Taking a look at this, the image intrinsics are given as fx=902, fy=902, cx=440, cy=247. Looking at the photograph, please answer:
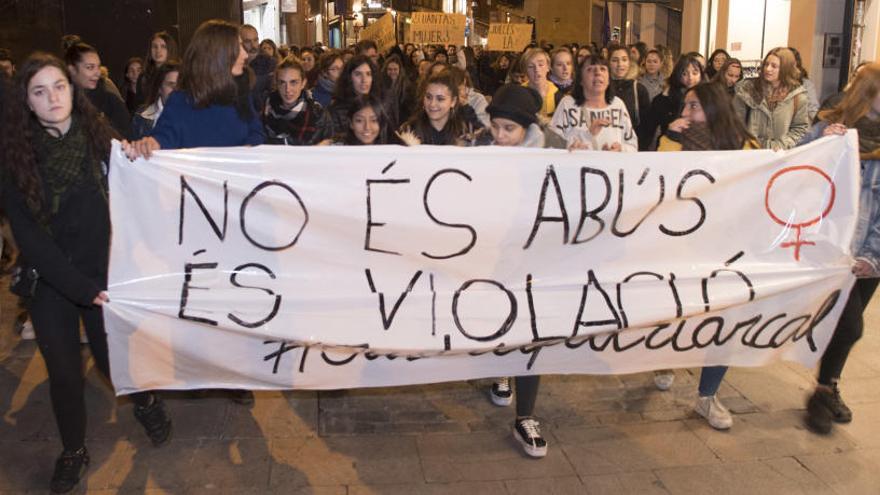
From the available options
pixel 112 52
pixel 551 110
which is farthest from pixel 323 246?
pixel 112 52

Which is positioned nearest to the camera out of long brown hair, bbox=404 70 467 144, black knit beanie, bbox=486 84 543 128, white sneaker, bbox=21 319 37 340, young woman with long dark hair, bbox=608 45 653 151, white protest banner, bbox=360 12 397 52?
black knit beanie, bbox=486 84 543 128

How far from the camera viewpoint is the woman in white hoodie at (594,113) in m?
5.75

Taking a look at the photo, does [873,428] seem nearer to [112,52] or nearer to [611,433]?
[611,433]

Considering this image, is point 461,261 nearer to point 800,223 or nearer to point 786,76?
point 800,223

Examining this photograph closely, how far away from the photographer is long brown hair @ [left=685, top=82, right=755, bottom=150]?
459 centimetres

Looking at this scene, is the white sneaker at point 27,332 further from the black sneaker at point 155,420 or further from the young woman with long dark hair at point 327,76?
the young woman with long dark hair at point 327,76

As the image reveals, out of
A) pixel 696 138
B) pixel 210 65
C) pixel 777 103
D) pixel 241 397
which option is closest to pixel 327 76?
pixel 777 103

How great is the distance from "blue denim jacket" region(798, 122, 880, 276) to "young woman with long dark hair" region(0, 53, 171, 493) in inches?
135

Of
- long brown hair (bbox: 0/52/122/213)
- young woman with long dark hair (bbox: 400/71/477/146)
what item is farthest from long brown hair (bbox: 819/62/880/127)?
long brown hair (bbox: 0/52/122/213)

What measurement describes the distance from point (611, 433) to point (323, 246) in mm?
1786

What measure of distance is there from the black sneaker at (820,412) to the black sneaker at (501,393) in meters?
1.56

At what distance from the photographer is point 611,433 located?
15.1ft

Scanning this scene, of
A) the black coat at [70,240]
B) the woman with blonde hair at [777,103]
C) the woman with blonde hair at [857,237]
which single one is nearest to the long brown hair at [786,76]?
the woman with blonde hair at [777,103]

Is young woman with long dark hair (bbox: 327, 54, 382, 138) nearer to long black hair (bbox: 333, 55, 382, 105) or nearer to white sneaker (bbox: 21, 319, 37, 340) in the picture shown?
long black hair (bbox: 333, 55, 382, 105)
